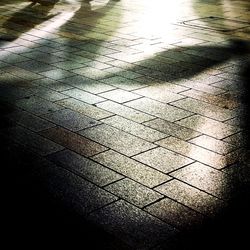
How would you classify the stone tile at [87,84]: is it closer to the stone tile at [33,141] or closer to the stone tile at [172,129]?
the stone tile at [172,129]

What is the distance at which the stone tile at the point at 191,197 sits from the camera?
3775mm

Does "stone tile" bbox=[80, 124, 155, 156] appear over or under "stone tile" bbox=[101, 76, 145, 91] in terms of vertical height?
under

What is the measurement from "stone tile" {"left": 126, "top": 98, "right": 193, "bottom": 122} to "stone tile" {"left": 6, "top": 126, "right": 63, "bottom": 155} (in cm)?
149

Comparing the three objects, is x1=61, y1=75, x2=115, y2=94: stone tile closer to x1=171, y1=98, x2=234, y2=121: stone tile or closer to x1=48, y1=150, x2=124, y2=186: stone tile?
x1=171, y1=98, x2=234, y2=121: stone tile

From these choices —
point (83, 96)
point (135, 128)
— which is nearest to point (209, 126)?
point (135, 128)

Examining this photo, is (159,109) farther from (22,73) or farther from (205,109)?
(22,73)

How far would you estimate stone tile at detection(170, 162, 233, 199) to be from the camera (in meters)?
4.04

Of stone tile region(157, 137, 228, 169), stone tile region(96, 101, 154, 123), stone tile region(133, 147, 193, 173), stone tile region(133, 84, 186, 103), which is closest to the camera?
stone tile region(133, 147, 193, 173)

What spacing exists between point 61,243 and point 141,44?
20.1ft

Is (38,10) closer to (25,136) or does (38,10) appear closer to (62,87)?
(62,87)

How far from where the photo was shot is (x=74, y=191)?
3.96 metres

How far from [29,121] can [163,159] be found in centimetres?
186

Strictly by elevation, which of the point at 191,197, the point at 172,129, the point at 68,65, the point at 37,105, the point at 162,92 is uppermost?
the point at 68,65

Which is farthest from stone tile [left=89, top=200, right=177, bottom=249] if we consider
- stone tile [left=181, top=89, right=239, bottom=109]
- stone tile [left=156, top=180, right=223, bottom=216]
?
stone tile [left=181, top=89, right=239, bottom=109]
